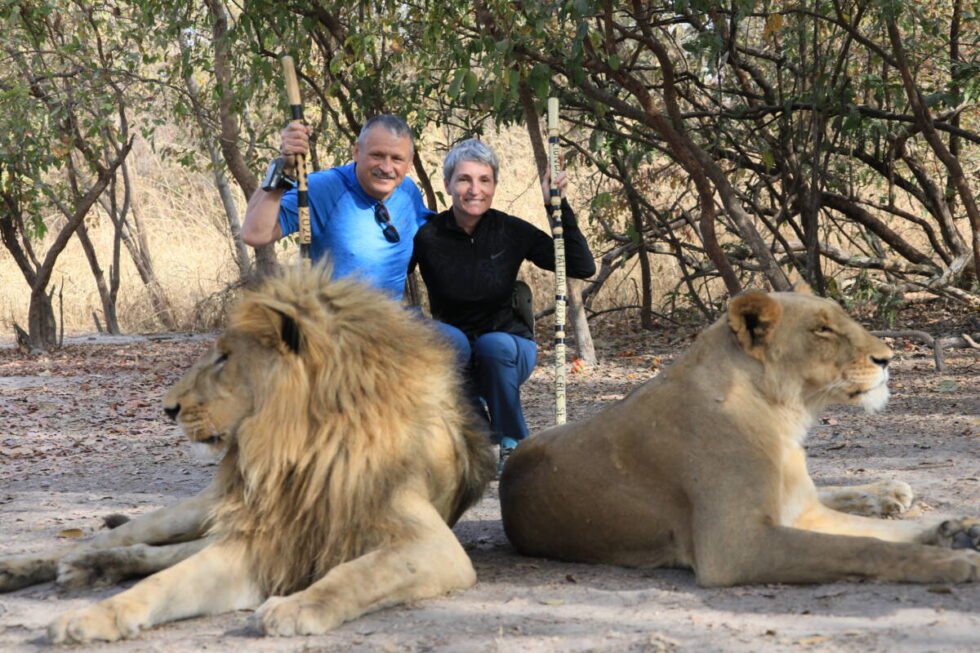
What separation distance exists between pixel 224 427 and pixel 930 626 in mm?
1821

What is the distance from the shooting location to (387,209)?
15.3 ft

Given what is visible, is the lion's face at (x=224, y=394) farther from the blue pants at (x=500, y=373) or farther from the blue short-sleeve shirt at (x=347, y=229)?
the blue pants at (x=500, y=373)

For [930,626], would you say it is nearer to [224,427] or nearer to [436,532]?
[436,532]

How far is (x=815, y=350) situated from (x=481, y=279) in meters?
1.68

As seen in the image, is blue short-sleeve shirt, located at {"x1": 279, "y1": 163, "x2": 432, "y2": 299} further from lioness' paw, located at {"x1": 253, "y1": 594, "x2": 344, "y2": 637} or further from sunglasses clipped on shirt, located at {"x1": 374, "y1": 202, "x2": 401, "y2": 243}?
lioness' paw, located at {"x1": 253, "y1": 594, "x2": 344, "y2": 637}

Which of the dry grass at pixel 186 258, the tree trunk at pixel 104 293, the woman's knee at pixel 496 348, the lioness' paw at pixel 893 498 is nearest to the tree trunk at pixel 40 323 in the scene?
the dry grass at pixel 186 258

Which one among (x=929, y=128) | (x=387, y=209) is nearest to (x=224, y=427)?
(x=387, y=209)

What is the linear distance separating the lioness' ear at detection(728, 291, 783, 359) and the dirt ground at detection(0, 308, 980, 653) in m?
0.68

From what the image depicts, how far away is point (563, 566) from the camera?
3.62 metres

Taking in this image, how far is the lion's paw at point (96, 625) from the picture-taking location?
281 cm

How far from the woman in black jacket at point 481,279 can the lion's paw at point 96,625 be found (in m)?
1.99

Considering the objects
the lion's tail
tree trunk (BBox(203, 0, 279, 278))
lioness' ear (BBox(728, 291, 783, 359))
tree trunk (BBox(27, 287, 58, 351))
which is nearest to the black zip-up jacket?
the lion's tail

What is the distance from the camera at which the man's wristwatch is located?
168 inches

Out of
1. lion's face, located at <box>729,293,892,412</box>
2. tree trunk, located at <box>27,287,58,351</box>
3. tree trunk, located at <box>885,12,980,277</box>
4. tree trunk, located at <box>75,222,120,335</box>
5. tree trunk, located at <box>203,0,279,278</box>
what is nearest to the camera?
lion's face, located at <box>729,293,892,412</box>
